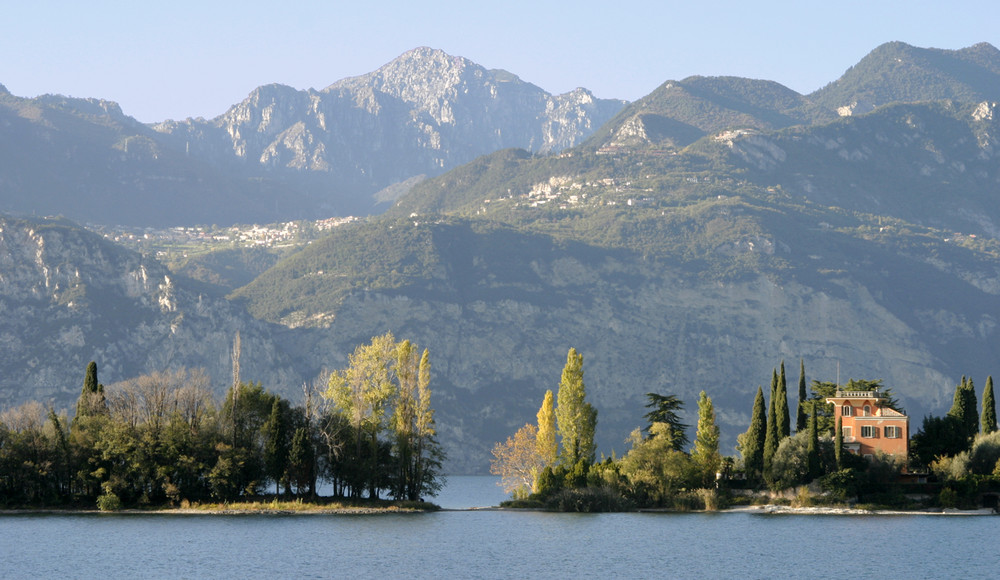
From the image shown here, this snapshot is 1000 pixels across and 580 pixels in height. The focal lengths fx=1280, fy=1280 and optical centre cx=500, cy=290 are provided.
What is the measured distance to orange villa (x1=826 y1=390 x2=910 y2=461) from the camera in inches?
4446

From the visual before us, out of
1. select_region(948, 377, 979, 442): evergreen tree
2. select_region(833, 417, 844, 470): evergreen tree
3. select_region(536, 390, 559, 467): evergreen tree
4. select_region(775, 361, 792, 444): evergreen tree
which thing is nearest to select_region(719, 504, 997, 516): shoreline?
select_region(833, 417, 844, 470): evergreen tree

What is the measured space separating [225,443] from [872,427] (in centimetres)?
5615

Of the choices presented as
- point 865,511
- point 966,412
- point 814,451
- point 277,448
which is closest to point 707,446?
point 814,451

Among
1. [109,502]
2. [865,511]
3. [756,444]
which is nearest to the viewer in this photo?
[109,502]

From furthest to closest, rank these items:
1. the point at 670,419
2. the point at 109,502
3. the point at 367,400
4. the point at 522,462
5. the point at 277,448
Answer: the point at 670,419 → the point at 522,462 → the point at 367,400 → the point at 277,448 → the point at 109,502

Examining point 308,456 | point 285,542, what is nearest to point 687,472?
point 308,456

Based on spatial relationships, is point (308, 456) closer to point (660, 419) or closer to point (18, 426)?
point (18, 426)

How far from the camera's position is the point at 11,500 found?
318 feet

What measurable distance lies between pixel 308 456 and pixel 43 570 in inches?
1254

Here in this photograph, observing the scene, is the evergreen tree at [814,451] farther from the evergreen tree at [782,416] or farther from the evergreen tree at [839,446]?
the evergreen tree at [782,416]

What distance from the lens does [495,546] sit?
8562cm

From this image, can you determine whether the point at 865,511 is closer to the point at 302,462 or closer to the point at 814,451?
the point at 814,451

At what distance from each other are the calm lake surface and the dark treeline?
12.0ft

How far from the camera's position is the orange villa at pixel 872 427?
11294 cm
